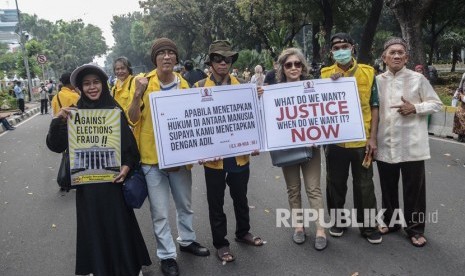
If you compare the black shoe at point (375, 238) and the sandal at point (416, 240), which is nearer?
the sandal at point (416, 240)

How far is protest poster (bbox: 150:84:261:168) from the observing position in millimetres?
3322

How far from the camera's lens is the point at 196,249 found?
12.6 feet

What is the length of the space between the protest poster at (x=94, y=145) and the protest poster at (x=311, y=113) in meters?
1.33

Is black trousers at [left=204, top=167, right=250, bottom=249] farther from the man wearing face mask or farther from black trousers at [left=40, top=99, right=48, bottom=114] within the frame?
black trousers at [left=40, top=99, right=48, bottom=114]

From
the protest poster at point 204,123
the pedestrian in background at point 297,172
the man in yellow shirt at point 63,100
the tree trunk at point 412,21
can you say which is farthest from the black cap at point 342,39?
the tree trunk at point 412,21

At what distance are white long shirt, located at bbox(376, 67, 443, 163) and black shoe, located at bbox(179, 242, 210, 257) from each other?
191 centimetres

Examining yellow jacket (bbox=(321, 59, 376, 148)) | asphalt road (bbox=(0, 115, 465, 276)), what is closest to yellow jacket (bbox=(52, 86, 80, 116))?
asphalt road (bbox=(0, 115, 465, 276))

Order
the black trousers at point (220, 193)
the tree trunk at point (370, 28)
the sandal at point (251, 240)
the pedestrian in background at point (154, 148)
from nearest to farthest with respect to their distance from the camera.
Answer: the pedestrian in background at point (154, 148)
the black trousers at point (220, 193)
the sandal at point (251, 240)
the tree trunk at point (370, 28)

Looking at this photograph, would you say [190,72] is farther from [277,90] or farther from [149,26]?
[149,26]

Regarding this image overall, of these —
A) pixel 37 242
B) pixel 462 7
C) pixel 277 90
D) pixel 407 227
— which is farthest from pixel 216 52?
pixel 462 7

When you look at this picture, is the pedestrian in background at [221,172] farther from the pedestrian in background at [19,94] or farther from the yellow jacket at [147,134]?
the pedestrian in background at [19,94]

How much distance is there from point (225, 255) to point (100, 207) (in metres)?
1.23

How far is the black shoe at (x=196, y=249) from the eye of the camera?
3.82 m

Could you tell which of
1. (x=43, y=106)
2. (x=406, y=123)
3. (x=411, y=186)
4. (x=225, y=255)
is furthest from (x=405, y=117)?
(x=43, y=106)
